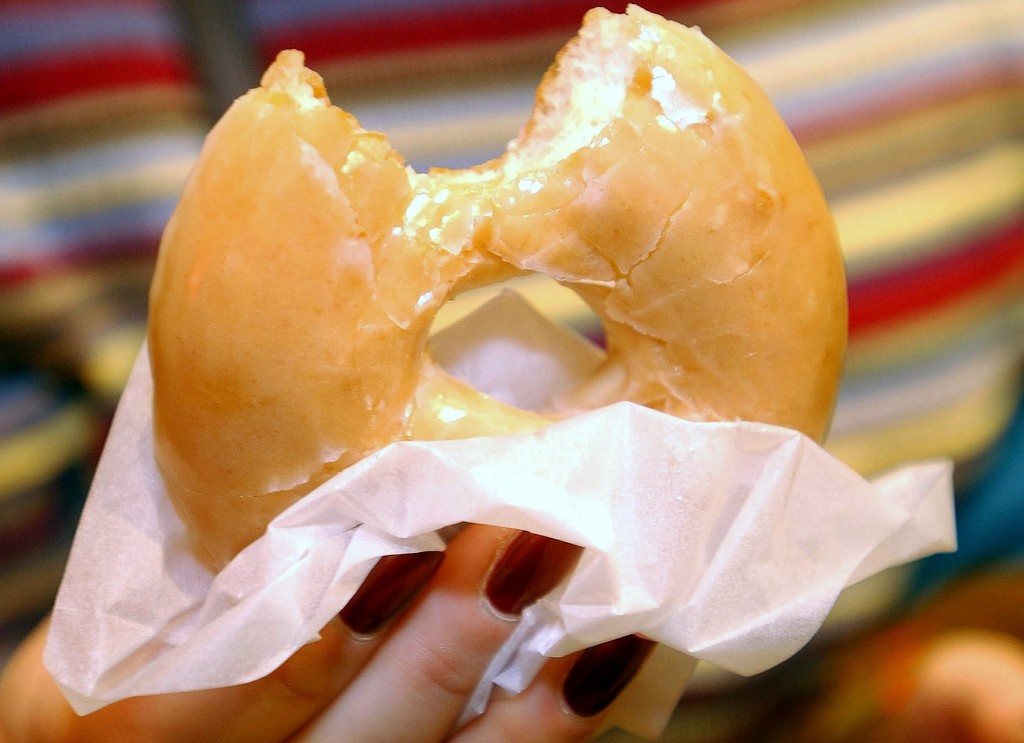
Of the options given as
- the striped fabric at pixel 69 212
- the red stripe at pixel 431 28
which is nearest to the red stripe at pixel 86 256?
the striped fabric at pixel 69 212

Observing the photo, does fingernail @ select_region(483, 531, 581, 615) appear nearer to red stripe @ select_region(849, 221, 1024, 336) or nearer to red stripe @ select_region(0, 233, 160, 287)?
red stripe @ select_region(0, 233, 160, 287)

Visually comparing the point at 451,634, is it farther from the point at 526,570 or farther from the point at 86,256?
the point at 86,256

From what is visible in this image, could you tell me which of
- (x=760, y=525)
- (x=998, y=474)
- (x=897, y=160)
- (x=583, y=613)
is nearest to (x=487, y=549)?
(x=583, y=613)

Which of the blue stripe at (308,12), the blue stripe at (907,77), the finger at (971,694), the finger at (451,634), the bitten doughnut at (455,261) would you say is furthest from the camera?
the blue stripe at (907,77)

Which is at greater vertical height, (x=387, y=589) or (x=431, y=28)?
(x=431, y=28)

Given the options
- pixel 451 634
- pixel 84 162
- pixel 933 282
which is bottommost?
pixel 933 282

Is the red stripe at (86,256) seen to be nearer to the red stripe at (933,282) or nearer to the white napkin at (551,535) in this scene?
the white napkin at (551,535)

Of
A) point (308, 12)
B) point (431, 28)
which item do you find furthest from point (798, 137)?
point (308, 12)
